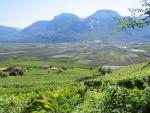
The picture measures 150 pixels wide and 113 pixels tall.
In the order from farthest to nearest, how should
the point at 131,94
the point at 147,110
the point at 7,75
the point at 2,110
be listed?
1. the point at 7,75
2. the point at 2,110
3. the point at 131,94
4. the point at 147,110

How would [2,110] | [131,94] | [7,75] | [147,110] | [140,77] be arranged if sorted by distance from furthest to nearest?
[7,75] < [140,77] < [2,110] < [131,94] < [147,110]

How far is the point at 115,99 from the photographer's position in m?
17.5

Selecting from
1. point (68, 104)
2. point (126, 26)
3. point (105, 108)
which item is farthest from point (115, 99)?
point (126, 26)

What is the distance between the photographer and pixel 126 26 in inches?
949

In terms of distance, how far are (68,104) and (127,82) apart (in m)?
40.2

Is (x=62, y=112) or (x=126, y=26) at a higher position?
(x=126, y=26)

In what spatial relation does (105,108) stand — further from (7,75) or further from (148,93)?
(7,75)

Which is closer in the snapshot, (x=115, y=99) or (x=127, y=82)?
(x=115, y=99)

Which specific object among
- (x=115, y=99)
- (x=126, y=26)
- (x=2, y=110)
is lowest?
(x=2, y=110)

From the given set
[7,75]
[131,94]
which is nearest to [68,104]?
[131,94]

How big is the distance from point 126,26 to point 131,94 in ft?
24.6

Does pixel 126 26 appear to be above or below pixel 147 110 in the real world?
above

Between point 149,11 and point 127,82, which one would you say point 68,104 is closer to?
point 149,11

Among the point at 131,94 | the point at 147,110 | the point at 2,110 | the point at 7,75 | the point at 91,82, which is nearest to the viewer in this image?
the point at 147,110
